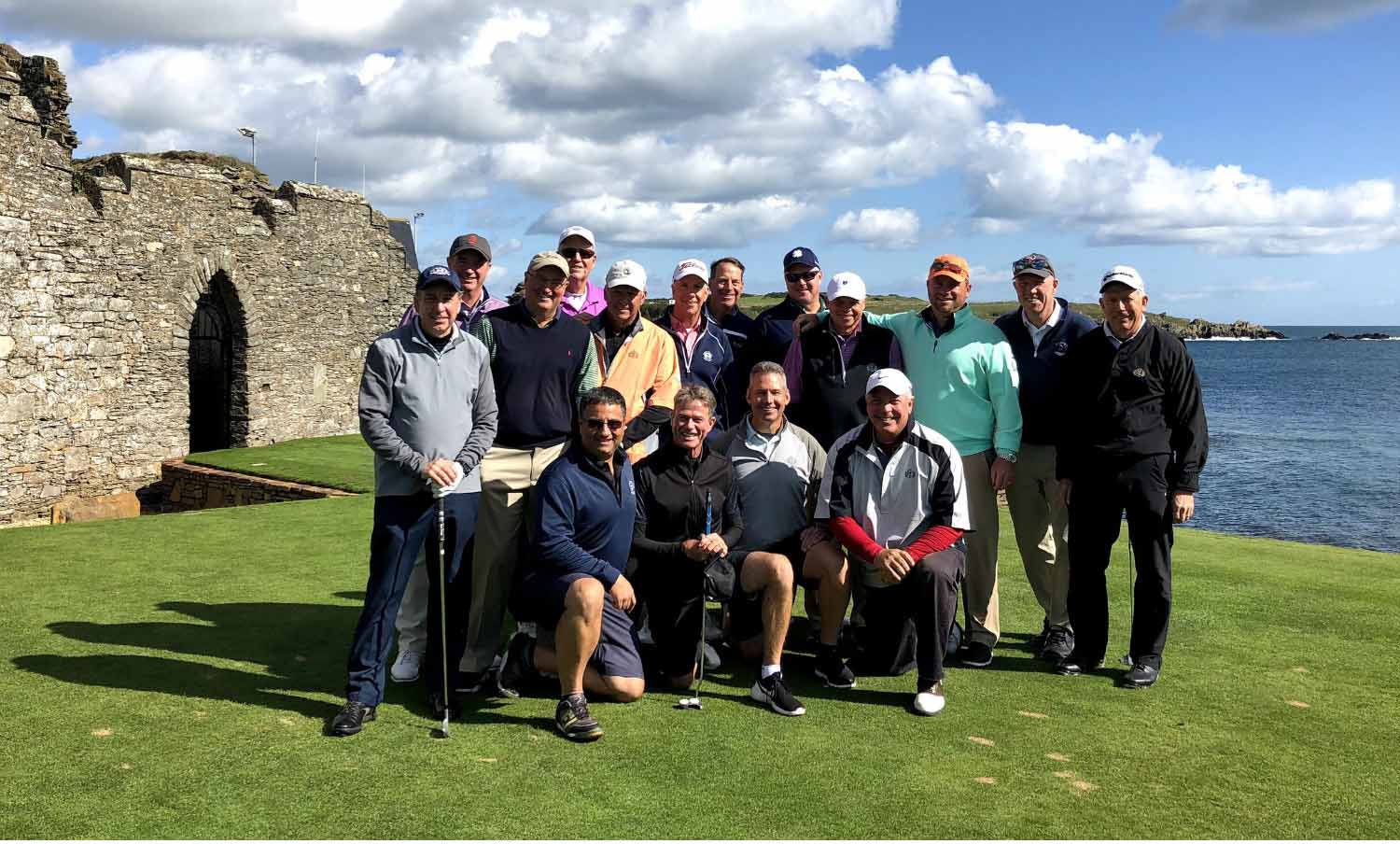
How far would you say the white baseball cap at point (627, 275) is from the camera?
575cm

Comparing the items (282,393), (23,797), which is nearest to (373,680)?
(23,797)

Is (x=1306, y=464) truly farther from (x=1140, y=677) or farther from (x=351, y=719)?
(x=351, y=719)

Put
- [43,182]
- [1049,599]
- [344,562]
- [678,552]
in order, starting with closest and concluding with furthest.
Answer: [678,552]
[1049,599]
[344,562]
[43,182]

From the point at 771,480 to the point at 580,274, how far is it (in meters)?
1.78

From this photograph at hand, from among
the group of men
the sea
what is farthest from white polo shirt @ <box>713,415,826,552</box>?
the sea

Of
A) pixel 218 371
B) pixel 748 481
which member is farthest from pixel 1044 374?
pixel 218 371

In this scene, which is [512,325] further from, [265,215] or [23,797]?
[265,215]

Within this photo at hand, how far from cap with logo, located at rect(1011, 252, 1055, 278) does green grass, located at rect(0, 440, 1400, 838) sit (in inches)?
84.1

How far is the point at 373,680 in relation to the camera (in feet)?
15.7

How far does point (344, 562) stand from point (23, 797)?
451 centimetres

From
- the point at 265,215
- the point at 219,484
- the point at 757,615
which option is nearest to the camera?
the point at 757,615

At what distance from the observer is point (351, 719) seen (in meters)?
4.60

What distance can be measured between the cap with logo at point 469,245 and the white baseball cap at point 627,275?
0.67m

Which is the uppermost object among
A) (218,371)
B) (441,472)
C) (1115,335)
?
(1115,335)
